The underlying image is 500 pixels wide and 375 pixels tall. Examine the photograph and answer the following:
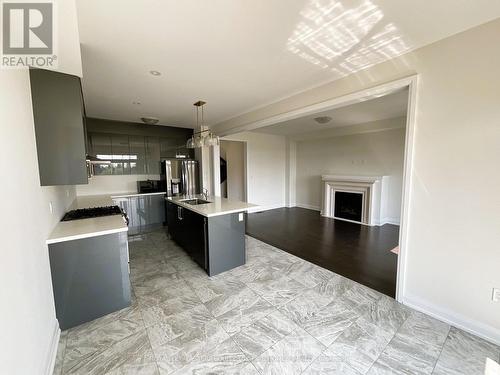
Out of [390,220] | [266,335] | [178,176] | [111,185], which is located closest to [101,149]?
[111,185]

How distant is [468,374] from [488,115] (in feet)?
6.29

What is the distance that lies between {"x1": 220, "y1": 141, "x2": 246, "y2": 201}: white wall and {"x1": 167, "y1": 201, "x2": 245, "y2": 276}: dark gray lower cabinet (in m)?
3.62

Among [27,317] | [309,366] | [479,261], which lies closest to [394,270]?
[479,261]

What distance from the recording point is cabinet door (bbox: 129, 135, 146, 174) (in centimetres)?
490

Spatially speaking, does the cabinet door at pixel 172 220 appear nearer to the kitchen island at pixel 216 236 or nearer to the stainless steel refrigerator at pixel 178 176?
the kitchen island at pixel 216 236

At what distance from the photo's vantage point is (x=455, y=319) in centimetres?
188

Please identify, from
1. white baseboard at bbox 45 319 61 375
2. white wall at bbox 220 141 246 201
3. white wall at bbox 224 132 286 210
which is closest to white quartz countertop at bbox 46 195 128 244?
white baseboard at bbox 45 319 61 375

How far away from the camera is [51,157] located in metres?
1.90

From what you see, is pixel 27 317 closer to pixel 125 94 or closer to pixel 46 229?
pixel 46 229

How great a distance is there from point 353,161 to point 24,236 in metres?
6.23

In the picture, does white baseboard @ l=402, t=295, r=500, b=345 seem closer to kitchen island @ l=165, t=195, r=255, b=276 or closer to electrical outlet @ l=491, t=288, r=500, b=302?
electrical outlet @ l=491, t=288, r=500, b=302

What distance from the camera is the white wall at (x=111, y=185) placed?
4.66 metres

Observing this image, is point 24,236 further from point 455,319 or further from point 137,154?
point 137,154

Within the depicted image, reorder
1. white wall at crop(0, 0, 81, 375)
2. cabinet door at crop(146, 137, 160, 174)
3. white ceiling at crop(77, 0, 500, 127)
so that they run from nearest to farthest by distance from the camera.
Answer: white wall at crop(0, 0, 81, 375) < white ceiling at crop(77, 0, 500, 127) < cabinet door at crop(146, 137, 160, 174)
